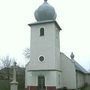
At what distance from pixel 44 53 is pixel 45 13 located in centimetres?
532

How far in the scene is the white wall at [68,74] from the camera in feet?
100

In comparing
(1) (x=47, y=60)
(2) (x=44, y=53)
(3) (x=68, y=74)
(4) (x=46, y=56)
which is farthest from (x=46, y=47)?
(3) (x=68, y=74)

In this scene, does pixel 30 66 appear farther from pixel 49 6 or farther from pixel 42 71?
pixel 49 6

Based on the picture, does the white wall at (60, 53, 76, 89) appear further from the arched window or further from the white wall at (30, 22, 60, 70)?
the arched window

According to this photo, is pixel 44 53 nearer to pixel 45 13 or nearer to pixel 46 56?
pixel 46 56

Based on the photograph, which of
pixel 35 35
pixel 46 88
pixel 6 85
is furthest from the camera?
pixel 6 85

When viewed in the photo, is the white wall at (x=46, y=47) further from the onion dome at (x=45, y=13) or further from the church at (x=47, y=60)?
the onion dome at (x=45, y=13)

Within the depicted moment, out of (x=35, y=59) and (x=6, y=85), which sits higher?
(x=35, y=59)

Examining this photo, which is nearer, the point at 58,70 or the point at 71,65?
the point at 58,70

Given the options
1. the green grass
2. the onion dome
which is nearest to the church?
the onion dome

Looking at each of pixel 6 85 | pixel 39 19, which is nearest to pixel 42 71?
pixel 39 19

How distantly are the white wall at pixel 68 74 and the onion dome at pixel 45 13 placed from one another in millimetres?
6134

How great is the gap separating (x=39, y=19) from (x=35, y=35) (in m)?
2.26

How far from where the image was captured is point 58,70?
1145 inches
